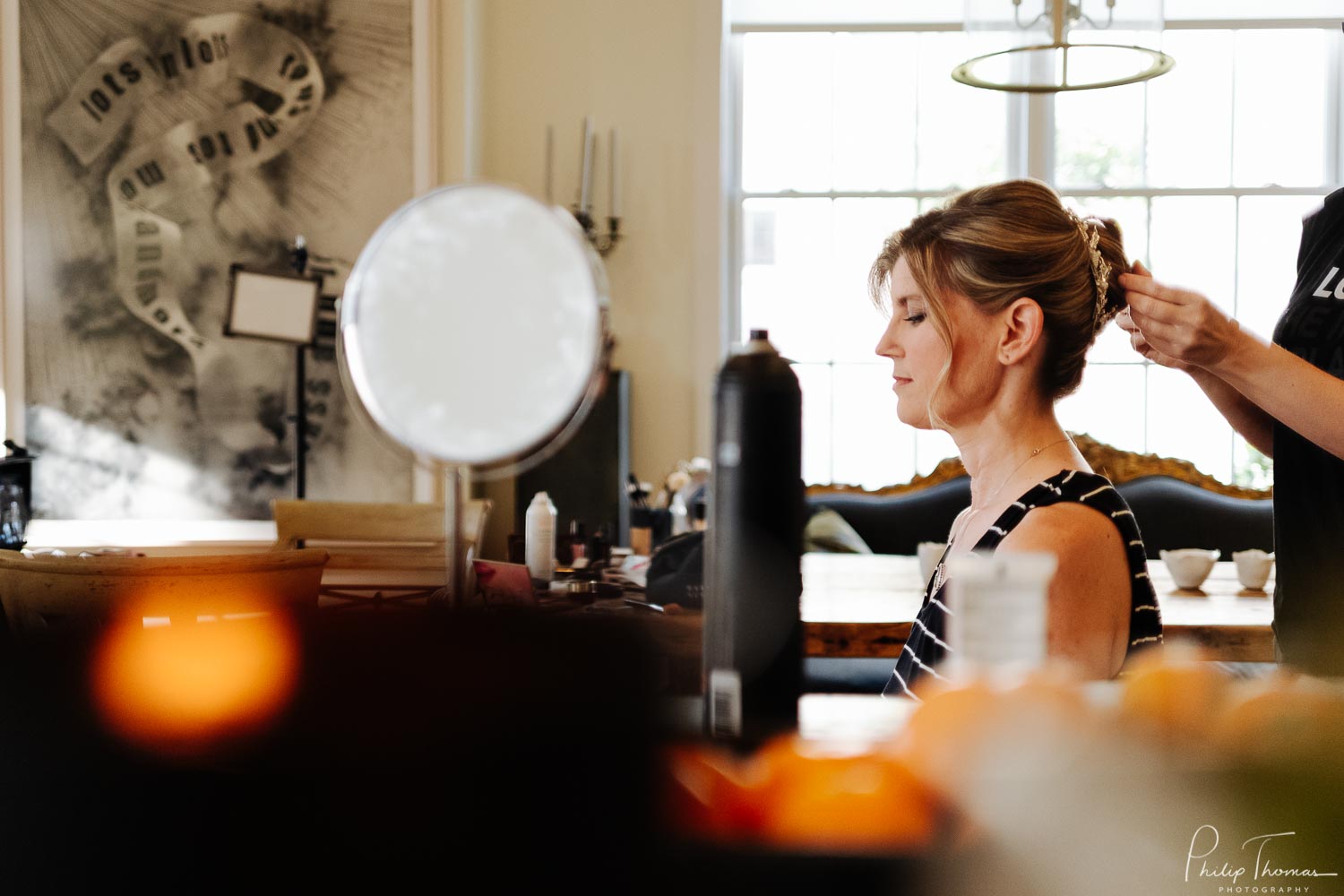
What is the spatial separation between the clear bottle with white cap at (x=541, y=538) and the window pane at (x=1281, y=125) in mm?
3745

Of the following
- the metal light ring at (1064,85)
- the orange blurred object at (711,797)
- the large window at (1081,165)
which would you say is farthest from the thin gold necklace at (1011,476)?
the large window at (1081,165)

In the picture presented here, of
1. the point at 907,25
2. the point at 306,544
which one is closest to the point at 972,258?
the point at 306,544

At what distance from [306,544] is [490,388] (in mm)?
2928

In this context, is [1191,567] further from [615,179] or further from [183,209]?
[183,209]

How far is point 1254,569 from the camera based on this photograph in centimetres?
253

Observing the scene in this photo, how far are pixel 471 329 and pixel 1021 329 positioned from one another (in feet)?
2.87

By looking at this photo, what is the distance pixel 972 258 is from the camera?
1347mm

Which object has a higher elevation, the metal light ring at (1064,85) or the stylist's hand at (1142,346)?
the metal light ring at (1064,85)

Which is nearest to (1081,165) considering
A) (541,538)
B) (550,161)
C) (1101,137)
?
(1101,137)

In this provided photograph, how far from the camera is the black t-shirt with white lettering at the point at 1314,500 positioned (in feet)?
5.09

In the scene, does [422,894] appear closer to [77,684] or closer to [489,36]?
[77,684]

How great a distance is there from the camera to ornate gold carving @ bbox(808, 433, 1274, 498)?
4289 millimetres

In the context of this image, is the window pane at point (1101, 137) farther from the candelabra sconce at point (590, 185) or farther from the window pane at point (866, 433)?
the candelabra sconce at point (590, 185)

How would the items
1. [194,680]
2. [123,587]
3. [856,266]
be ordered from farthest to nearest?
[856,266]
[123,587]
[194,680]
